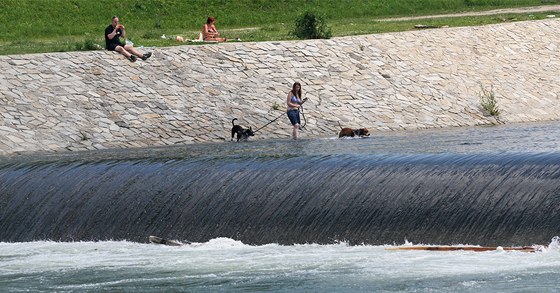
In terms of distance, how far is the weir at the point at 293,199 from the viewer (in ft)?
62.2

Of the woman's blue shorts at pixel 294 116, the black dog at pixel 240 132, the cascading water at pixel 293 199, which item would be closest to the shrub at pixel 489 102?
the woman's blue shorts at pixel 294 116

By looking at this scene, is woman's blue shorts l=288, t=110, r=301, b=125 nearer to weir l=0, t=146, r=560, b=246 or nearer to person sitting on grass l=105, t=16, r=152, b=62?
person sitting on grass l=105, t=16, r=152, b=62

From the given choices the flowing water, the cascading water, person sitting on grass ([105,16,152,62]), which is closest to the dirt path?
person sitting on grass ([105,16,152,62])

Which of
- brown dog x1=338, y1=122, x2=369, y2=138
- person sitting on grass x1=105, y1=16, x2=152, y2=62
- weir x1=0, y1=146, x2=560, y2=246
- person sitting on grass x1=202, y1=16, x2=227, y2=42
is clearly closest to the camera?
weir x1=0, y1=146, x2=560, y2=246

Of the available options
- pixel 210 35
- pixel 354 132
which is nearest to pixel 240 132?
pixel 354 132

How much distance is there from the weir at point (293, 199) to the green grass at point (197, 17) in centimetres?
1602

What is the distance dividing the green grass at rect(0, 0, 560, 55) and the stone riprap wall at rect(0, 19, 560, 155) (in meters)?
2.48

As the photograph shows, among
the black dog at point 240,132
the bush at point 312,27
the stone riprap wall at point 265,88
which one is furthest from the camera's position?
the bush at point 312,27

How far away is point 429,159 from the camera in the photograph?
2130cm

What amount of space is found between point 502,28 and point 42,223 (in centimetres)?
2475

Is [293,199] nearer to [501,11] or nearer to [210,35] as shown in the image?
[210,35]

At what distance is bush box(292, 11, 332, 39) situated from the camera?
40562mm

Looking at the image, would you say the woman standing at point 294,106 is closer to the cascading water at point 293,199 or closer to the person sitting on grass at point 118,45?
the person sitting on grass at point 118,45

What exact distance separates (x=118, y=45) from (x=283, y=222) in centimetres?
1725
